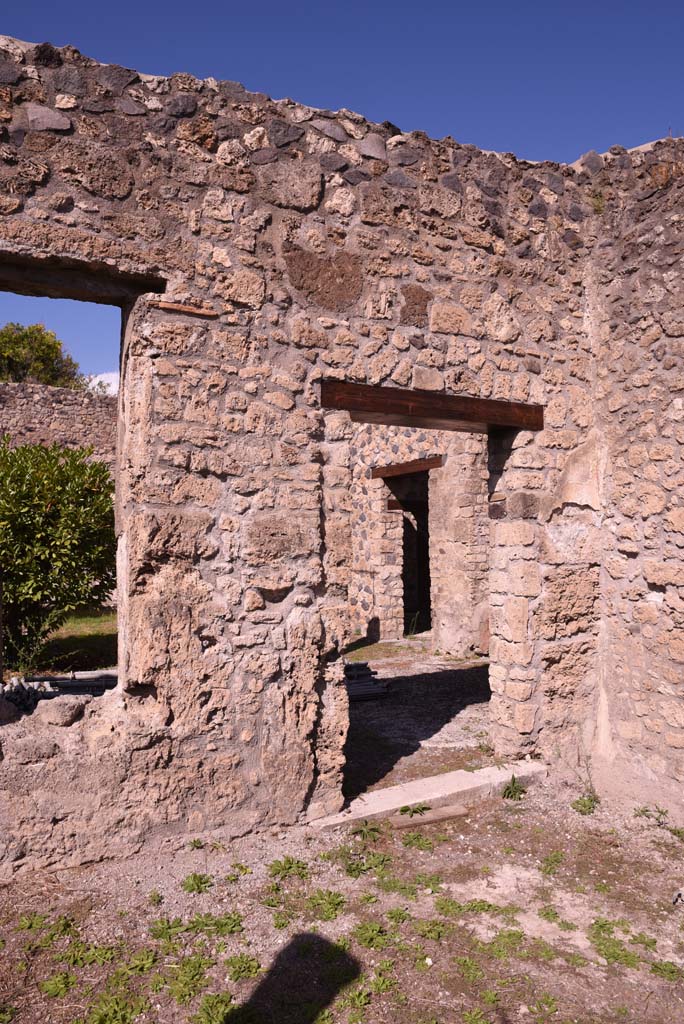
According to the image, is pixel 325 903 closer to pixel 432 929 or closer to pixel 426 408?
pixel 432 929

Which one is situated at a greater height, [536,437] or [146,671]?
[536,437]

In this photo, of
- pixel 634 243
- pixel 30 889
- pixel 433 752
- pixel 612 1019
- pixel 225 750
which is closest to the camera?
pixel 612 1019

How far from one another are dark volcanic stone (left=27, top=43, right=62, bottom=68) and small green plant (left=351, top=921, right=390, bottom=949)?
3.98 m

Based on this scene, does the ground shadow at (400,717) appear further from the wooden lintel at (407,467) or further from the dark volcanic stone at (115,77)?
the dark volcanic stone at (115,77)

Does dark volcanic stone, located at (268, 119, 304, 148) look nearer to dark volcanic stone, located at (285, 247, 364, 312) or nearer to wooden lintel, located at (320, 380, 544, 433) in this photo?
dark volcanic stone, located at (285, 247, 364, 312)

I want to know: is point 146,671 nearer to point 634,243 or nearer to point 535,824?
point 535,824

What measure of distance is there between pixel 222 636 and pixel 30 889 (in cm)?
131

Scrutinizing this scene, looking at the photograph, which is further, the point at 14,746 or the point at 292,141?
the point at 292,141

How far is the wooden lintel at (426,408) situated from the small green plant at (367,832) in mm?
2231

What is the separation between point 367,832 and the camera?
362 centimetres

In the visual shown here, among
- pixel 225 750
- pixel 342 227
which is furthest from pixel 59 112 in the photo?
pixel 225 750

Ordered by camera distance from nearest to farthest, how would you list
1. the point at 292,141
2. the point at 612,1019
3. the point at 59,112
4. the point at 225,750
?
1. the point at 612,1019
2. the point at 59,112
3. the point at 225,750
4. the point at 292,141

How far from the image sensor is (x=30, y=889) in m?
2.95

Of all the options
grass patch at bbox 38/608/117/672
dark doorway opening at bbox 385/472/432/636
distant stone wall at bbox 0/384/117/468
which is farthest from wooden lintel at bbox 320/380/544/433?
distant stone wall at bbox 0/384/117/468
